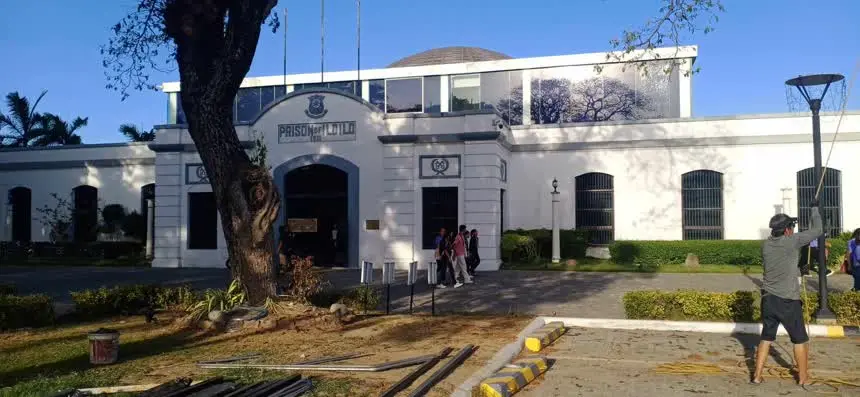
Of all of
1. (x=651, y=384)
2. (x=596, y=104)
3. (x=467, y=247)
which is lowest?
(x=651, y=384)

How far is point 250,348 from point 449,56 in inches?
1057

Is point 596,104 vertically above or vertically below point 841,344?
above

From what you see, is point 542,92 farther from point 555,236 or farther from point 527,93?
point 555,236

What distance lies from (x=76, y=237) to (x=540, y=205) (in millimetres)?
19382

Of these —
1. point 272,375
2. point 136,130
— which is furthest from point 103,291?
point 136,130

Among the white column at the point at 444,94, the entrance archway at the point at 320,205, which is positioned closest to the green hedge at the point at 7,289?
the entrance archway at the point at 320,205

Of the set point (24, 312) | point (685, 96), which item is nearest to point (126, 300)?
point (24, 312)

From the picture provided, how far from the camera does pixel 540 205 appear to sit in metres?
23.5

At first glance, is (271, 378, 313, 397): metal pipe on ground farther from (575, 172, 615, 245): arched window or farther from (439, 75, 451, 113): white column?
(439, 75, 451, 113): white column

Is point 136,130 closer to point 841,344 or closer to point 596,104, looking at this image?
point 596,104

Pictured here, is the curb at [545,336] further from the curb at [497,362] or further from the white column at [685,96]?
the white column at [685,96]

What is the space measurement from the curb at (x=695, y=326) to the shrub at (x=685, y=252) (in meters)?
11.3

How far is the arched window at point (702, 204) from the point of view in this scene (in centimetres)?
2236

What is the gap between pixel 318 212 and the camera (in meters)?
22.4
